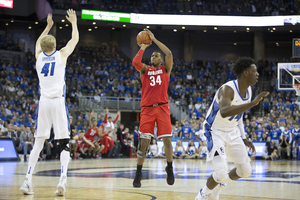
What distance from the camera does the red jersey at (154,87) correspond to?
6.21 meters

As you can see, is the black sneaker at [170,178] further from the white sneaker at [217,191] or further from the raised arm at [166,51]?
the raised arm at [166,51]

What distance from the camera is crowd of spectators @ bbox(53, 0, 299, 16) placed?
2834cm

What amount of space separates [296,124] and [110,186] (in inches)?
585

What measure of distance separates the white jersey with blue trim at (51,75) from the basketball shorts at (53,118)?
0.36 feet

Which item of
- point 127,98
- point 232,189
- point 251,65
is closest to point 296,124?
point 127,98

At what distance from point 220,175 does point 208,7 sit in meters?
27.1

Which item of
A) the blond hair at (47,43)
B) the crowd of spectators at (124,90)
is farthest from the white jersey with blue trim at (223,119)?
the crowd of spectators at (124,90)

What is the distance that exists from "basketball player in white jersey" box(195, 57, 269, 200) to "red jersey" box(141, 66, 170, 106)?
61.2 inches

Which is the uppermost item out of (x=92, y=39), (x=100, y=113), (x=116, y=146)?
(x=92, y=39)

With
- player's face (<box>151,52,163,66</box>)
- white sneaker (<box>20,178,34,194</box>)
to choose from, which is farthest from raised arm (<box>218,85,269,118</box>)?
white sneaker (<box>20,178,34,194</box>)

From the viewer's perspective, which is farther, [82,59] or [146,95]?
[82,59]

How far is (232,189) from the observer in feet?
20.4

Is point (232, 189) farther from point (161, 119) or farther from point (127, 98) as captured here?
point (127, 98)

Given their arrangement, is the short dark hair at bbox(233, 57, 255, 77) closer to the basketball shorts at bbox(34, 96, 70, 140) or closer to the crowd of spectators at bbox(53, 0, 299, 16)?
the basketball shorts at bbox(34, 96, 70, 140)
